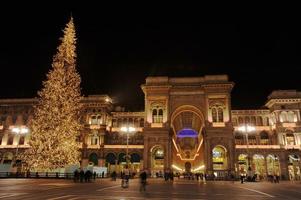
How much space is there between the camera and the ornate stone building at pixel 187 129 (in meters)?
55.4

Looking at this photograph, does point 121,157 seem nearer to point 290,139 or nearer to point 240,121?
point 240,121

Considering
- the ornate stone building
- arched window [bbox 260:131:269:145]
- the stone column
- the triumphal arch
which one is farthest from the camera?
arched window [bbox 260:131:269:145]

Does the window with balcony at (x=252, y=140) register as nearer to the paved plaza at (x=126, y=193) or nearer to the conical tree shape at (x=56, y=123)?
the paved plaza at (x=126, y=193)

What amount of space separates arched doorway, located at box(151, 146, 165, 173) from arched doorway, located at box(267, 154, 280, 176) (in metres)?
24.4

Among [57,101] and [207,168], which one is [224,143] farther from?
[57,101]

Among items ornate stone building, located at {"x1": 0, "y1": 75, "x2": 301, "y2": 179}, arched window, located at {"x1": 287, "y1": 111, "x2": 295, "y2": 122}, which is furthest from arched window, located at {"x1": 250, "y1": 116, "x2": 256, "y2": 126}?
arched window, located at {"x1": 287, "y1": 111, "x2": 295, "y2": 122}

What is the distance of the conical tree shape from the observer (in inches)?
1361

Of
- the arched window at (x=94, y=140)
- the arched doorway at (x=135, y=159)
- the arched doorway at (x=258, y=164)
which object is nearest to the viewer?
the arched doorway at (x=258, y=164)

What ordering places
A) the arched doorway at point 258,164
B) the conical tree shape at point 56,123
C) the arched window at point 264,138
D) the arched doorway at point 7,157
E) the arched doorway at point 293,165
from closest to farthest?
the conical tree shape at point 56,123 < the arched doorway at point 293,165 < the arched doorway at point 258,164 < the arched window at point 264,138 < the arched doorway at point 7,157

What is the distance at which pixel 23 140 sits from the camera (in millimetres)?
68625

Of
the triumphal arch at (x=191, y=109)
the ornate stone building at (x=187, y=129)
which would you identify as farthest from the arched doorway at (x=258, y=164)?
the triumphal arch at (x=191, y=109)

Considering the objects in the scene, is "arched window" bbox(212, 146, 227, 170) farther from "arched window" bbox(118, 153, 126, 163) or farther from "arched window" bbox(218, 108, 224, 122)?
"arched window" bbox(118, 153, 126, 163)

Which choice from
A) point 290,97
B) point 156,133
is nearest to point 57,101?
point 156,133

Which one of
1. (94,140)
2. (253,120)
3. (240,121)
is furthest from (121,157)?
(253,120)
